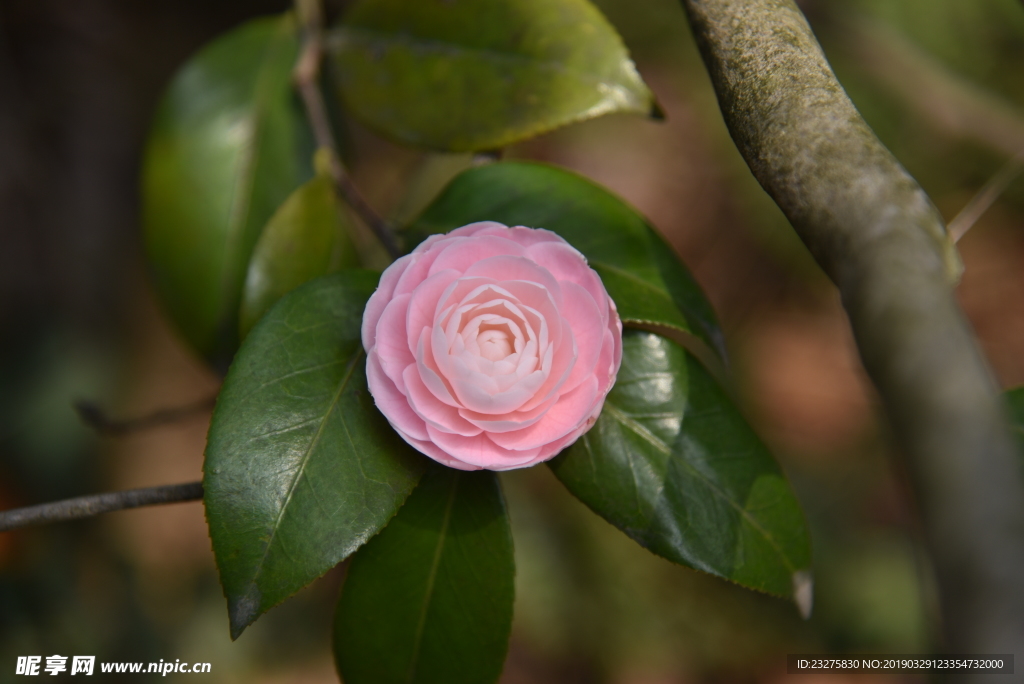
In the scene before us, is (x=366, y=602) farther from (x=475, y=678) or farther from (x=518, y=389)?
(x=518, y=389)

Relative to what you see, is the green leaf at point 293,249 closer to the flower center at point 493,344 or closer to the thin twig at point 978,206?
the flower center at point 493,344

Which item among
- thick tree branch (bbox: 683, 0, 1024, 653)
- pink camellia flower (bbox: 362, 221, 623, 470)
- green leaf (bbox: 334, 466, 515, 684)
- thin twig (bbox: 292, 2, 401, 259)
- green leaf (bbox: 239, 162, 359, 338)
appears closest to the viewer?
thick tree branch (bbox: 683, 0, 1024, 653)

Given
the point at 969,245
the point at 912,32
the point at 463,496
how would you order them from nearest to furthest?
the point at 463,496
the point at 912,32
the point at 969,245

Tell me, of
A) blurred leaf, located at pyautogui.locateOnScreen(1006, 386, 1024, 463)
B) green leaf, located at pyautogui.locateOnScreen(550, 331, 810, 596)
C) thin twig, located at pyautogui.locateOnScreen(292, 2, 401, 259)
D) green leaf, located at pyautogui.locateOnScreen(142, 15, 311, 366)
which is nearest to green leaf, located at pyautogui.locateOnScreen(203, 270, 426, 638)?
green leaf, located at pyautogui.locateOnScreen(550, 331, 810, 596)

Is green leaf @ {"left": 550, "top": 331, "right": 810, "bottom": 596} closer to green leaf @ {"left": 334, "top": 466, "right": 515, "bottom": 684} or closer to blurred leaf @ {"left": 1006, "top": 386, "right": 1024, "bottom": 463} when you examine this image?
green leaf @ {"left": 334, "top": 466, "right": 515, "bottom": 684}

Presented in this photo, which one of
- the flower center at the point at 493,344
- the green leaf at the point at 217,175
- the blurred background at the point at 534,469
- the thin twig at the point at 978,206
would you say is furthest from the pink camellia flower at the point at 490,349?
the blurred background at the point at 534,469

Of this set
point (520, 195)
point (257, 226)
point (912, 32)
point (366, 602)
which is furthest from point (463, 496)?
point (912, 32)
